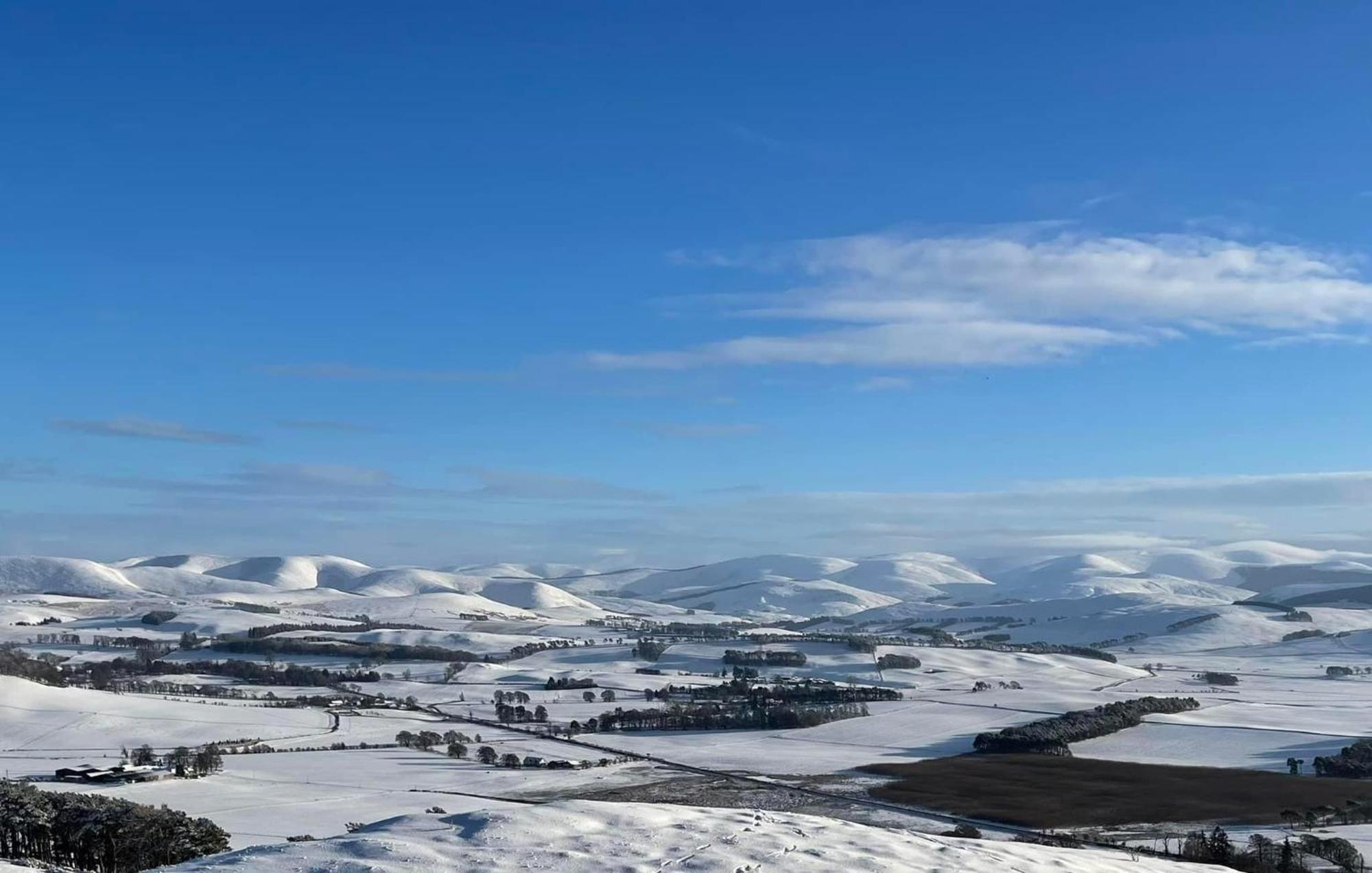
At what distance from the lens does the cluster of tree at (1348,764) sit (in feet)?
251

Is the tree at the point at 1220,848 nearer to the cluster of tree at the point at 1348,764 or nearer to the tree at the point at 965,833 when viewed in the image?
the tree at the point at 965,833

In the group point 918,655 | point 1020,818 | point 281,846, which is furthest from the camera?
point 918,655

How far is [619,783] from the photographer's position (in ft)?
241

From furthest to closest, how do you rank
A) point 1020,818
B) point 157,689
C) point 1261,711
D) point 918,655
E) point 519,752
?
point 918,655 → point 157,689 → point 1261,711 → point 519,752 → point 1020,818

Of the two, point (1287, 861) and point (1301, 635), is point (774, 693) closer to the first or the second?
point (1287, 861)

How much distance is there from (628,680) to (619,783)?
7007 centimetres

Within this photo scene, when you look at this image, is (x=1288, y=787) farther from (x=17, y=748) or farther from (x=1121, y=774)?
(x=17, y=748)

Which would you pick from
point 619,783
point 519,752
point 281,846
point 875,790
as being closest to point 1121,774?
point 875,790

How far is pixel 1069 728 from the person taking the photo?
9538 cm

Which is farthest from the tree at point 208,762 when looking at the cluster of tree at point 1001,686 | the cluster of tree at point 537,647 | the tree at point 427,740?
the cluster of tree at point 537,647

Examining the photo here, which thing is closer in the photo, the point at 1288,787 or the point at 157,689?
the point at 1288,787

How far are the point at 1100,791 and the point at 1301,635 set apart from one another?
464 feet

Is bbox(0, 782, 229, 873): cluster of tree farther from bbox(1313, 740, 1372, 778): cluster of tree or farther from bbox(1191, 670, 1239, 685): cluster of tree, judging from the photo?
bbox(1191, 670, 1239, 685): cluster of tree

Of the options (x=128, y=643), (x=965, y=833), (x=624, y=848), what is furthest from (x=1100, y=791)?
(x=128, y=643)
